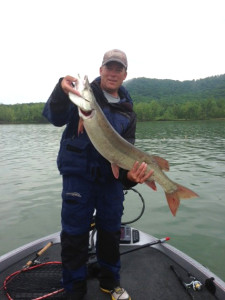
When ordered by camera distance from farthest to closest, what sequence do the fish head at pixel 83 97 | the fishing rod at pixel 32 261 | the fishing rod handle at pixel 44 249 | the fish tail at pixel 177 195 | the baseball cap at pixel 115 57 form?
the fishing rod handle at pixel 44 249
the fishing rod at pixel 32 261
the fish tail at pixel 177 195
the baseball cap at pixel 115 57
the fish head at pixel 83 97

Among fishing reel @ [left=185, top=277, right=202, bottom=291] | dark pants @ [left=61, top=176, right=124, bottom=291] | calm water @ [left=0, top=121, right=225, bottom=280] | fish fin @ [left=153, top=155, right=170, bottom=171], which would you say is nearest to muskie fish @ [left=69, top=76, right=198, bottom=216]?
fish fin @ [left=153, top=155, right=170, bottom=171]

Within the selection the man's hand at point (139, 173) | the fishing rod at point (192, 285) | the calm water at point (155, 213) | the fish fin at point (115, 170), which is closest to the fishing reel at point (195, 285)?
the fishing rod at point (192, 285)

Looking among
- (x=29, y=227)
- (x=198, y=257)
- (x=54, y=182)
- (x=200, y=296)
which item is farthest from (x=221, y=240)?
(x=54, y=182)

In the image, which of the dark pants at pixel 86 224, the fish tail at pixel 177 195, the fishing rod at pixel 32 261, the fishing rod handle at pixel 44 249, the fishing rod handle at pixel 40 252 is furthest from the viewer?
the fishing rod handle at pixel 44 249

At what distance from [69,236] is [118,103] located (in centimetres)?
186

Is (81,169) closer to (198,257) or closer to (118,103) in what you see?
(118,103)

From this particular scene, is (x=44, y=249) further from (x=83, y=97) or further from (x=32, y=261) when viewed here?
(x=83, y=97)

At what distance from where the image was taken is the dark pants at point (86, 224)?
3.38m

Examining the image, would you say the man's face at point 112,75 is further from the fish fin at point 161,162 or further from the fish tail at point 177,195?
the fish tail at point 177,195

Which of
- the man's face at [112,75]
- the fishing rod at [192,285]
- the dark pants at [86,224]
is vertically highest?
the man's face at [112,75]

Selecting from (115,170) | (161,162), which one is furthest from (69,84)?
(161,162)

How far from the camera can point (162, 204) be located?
30.6 feet

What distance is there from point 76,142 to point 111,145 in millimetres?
469

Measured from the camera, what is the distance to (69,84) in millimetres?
3084
